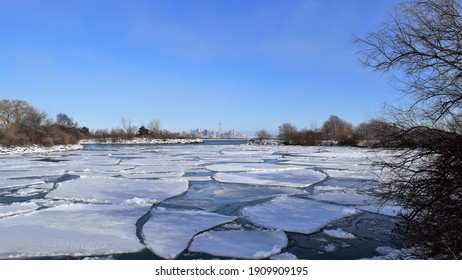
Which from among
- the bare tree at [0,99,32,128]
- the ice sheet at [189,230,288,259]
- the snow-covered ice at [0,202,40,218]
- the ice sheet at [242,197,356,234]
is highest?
the bare tree at [0,99,32,128]

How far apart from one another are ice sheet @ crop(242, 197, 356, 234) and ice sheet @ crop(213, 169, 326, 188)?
253 cm

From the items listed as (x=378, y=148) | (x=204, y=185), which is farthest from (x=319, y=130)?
(x=378, y=148)

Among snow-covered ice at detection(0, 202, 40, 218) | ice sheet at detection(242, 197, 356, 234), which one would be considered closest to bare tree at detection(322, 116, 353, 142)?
ice sheet at detection(242, 197, 356, 234)

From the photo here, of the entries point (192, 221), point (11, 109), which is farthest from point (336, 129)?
point (11, 109)

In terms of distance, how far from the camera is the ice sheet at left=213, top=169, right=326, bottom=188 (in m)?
9.91

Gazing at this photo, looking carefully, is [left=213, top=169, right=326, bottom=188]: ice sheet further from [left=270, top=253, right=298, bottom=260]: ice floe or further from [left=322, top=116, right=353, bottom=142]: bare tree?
[left=322, top=116, right=353, bottom=142]: bare tree

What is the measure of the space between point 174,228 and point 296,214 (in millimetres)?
2485

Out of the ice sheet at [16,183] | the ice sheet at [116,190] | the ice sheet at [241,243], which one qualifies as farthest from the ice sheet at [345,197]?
the ice sheet at [16,183]

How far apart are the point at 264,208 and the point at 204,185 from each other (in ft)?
11.2

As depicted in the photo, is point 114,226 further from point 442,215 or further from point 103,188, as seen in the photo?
point 442,215

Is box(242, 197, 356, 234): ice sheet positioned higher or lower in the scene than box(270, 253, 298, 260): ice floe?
higher

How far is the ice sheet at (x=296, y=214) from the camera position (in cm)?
542

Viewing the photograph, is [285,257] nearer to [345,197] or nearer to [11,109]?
[345,197]

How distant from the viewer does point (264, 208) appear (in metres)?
6.55
